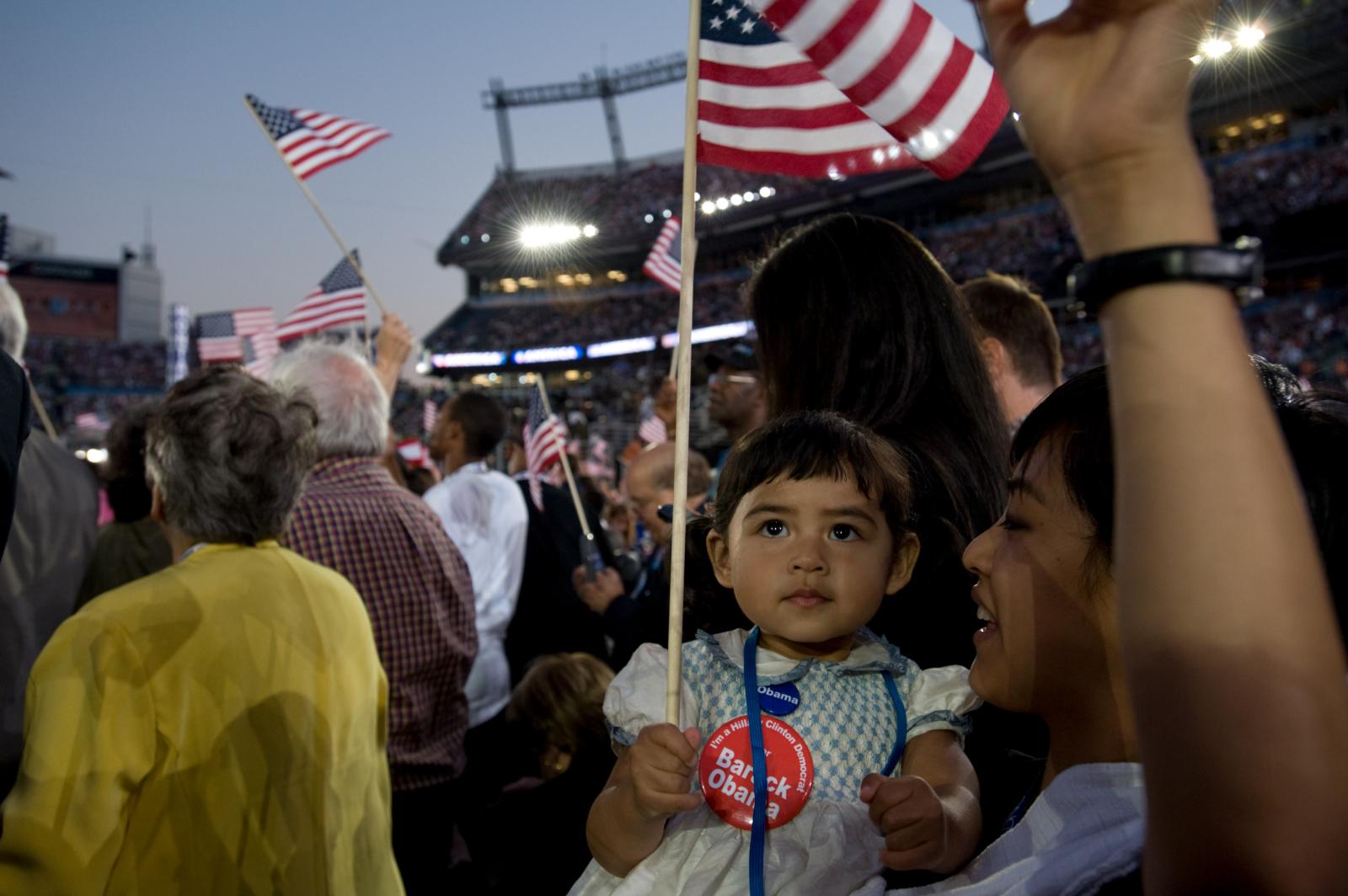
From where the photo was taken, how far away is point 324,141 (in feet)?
21.7

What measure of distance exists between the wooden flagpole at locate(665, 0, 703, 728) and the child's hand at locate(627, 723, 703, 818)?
0.03 metres

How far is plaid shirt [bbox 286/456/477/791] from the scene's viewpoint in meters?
3.50

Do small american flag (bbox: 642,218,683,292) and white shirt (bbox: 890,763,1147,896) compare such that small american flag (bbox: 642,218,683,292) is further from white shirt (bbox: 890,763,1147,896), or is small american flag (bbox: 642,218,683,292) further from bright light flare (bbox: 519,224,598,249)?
bright light flare (bbox: 519,224,598,249)

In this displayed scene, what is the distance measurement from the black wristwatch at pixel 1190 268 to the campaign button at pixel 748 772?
1101mm

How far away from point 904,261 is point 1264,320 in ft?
112

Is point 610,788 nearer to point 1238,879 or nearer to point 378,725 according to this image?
point 1238,879

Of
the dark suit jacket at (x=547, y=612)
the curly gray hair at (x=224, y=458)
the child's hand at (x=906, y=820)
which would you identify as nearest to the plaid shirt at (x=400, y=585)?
the curly gray hair at (x=224, y=458)

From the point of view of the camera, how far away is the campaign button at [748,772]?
1.57m

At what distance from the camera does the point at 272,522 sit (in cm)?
259

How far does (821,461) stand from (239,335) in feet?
32.5

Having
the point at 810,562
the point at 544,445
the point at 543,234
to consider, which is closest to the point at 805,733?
the point at 810,562

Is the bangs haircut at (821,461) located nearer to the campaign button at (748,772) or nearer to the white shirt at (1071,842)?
the campaign button at (748,772)

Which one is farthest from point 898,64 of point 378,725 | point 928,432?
point 378,725

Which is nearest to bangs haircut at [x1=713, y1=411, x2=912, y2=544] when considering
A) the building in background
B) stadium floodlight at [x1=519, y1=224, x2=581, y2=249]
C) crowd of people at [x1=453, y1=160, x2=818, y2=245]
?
crowd of people at [x1=453, y1=160, x2=818, y2=245]
